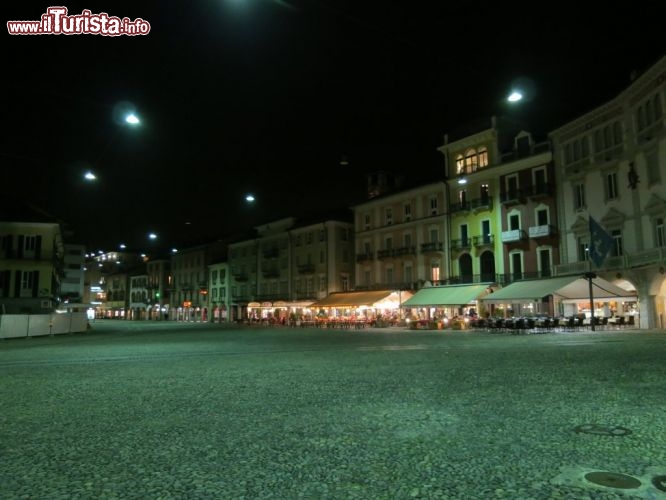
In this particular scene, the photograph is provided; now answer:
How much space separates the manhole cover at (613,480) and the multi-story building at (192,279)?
80457 mm

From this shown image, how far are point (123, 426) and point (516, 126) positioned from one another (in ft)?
134

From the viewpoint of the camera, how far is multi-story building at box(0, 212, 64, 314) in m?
46.3

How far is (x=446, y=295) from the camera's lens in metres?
41.0

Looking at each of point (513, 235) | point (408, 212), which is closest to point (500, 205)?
point (513, 235)

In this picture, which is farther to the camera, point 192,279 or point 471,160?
point 192,279

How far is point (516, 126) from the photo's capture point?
137ft

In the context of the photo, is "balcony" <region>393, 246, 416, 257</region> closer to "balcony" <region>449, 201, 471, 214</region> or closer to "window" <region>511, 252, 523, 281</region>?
"balcony" <region>449, 201, 471, 214</region>

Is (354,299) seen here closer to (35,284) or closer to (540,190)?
(540,190)

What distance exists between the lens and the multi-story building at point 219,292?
78062 millimetres

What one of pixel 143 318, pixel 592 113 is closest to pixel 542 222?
pixel 592 113

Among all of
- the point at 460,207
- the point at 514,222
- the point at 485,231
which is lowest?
the point at 485,231

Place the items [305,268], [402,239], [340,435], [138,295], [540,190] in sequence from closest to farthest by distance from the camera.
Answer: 1. [340,435]
2. [540,190]
3. [402,239]
4. [305,268]
5. [138,295]

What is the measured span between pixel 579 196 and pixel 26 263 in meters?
45.8

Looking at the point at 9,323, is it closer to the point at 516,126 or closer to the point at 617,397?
the point at 617,397
